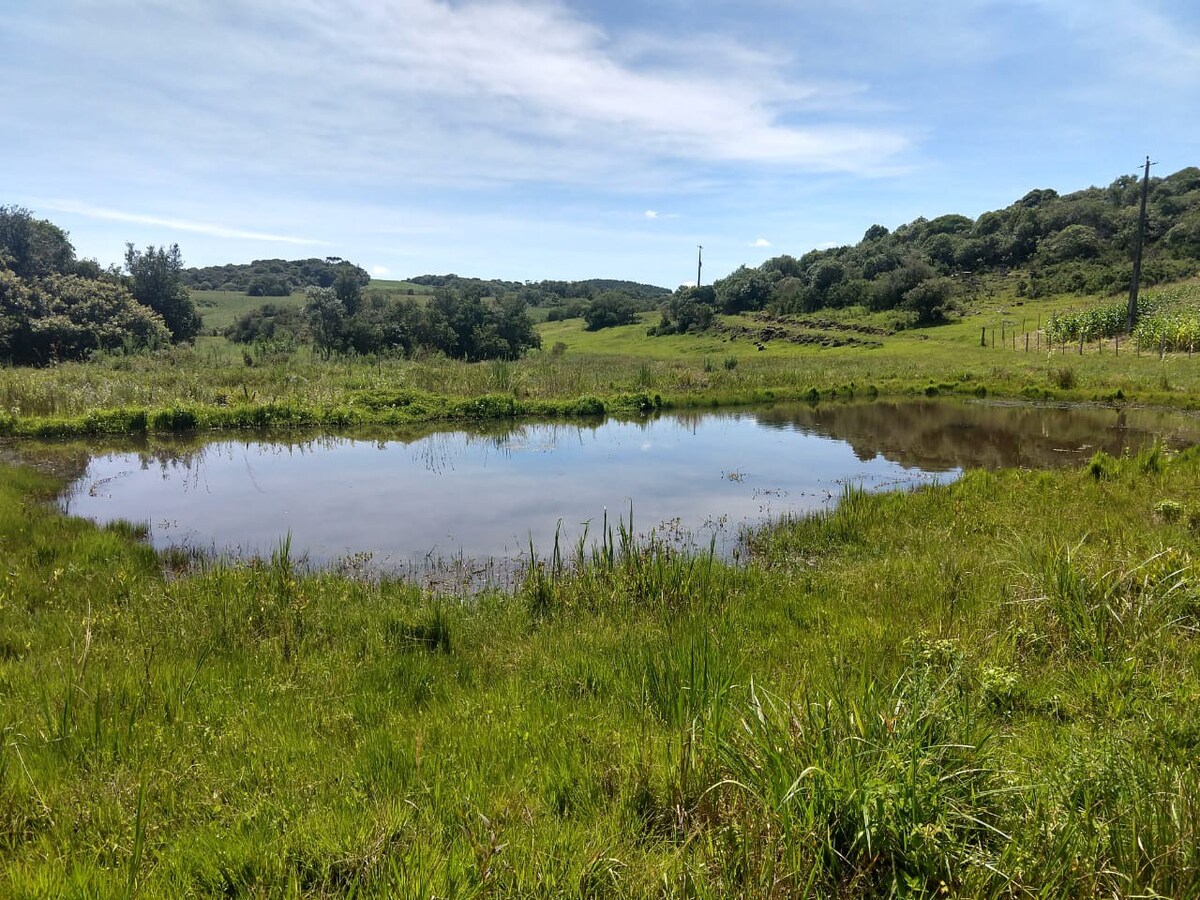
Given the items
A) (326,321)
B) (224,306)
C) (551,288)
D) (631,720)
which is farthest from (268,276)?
(631,720)

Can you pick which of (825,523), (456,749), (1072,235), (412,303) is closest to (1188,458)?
(825,523)

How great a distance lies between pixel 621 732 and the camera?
3936mm

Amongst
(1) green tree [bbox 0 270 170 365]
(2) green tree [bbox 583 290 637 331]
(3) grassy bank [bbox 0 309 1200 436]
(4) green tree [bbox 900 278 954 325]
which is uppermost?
(2) green tree [bbox 583 290 637 331]

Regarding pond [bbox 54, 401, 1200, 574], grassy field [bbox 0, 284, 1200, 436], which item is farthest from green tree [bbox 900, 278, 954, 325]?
pond [bbox 54, 401, 1200, 574]

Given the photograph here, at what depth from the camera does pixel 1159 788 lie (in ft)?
9.16

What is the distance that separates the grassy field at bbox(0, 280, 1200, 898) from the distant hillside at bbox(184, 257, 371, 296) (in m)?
117

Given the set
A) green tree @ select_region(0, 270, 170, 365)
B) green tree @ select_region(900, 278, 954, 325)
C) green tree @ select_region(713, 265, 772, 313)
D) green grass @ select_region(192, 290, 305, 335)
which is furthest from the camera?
green tree @ select_region(713, 265, 772, 313)

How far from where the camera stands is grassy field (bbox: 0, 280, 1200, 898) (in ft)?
8.58

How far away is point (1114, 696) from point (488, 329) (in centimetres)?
5227

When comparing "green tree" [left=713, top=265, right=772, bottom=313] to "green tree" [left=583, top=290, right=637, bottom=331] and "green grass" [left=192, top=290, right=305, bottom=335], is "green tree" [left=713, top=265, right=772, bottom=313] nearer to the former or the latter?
"green tree" [left=583, top=290, right=637, bottom=331]

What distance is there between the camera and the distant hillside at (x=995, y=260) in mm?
56094

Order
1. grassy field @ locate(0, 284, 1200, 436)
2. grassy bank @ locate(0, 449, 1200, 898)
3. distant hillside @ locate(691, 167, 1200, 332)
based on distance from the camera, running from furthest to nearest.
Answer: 1. distant hillside @ locate(691, 167, 1200, 332)
2. grassy field @ locate(0, 284, 1200, 436)
3. grassy bank @ locate(0, 449, 1200, 898)

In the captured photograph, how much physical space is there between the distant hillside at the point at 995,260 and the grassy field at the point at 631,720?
181 ft

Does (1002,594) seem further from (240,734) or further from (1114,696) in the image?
(240,734)
